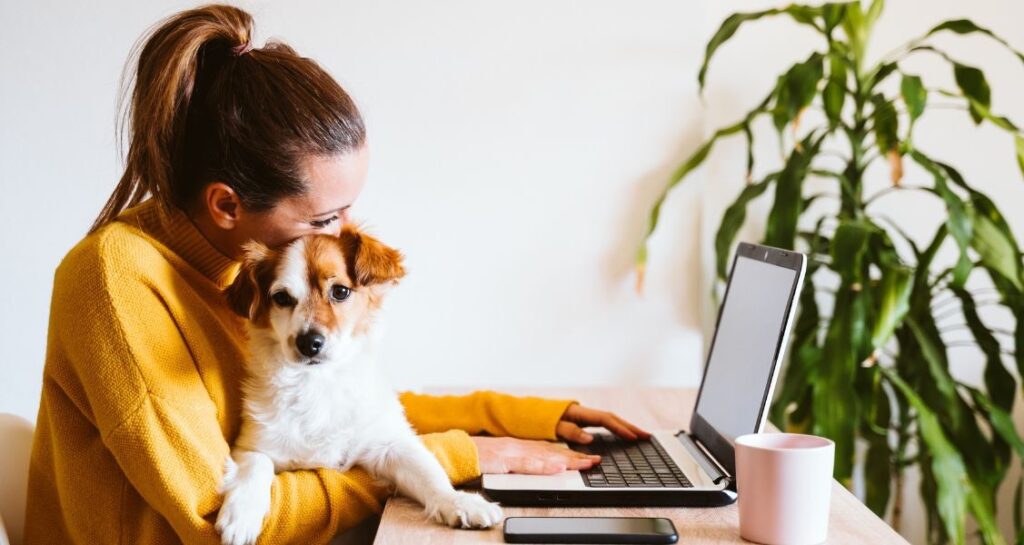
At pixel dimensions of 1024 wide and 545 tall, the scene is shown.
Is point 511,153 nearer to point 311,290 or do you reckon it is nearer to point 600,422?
point 600,422

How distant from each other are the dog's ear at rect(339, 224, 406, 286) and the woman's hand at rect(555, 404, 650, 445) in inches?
13.8

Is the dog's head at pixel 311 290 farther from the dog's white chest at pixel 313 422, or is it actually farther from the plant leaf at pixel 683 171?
the plant leaf at pixel 683 171

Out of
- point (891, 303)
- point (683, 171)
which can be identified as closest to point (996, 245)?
point (891, 303)

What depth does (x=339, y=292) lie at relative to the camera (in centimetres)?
126

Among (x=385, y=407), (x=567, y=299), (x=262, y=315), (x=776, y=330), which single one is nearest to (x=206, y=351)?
(x=262, y=315)

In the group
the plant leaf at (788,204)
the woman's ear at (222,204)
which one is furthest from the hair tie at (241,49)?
the plant leaf at (788,204)

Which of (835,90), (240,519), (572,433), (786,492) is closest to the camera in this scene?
(786,492)

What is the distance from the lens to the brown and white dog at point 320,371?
3.82 feet

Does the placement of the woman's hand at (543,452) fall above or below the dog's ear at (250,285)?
below

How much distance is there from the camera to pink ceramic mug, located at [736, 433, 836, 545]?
0.92 m

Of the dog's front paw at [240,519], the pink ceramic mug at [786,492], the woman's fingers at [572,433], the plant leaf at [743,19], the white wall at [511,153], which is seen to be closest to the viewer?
the pink ceramic mug at [786,492]

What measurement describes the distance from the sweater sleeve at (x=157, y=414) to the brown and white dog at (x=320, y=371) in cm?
4

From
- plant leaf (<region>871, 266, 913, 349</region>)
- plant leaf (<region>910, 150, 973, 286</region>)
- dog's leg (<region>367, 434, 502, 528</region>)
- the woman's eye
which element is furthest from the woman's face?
plant leaf (<region>910, 150, 973, 286</region>)

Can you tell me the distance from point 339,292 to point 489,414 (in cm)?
34
